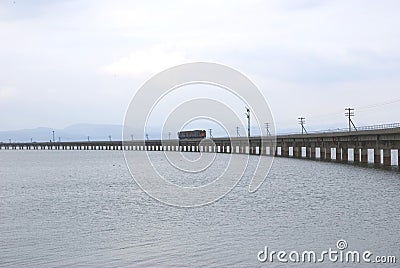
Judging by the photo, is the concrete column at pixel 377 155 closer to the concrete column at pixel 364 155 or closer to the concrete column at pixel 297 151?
the concrete column at pixel 364 155

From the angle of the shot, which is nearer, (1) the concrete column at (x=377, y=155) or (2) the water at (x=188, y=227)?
(2) the water at (x=188, y=227)

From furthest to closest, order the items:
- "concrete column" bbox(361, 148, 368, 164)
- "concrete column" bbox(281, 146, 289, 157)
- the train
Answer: the train → "concrete column" bbox(281, 146, 289, 157) → "concrete column" bbox(361, 148, 368, 164)

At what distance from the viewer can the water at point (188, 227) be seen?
21.1 m

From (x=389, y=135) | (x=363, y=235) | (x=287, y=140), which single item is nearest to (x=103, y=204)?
(x=363, y=235)

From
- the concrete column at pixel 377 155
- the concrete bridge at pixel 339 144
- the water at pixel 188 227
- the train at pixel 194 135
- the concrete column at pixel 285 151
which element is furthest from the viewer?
the train at pixel 194 135

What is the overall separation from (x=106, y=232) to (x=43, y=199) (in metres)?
16.8

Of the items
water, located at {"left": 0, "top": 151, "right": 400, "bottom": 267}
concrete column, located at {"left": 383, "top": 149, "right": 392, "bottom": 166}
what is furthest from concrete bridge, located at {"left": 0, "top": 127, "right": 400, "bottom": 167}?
water, located at {"left": 0, "top": 151, "right": 400, "bottom": 267}

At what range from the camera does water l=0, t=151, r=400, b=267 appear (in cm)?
2108

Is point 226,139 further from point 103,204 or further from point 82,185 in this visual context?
point 103,204

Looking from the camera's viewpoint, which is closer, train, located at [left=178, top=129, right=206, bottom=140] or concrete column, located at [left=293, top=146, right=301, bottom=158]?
concrete column, located at [left=293, top=146, right=301, bottom=158]

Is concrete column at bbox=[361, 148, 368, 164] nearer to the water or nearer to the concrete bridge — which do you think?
the concrete bridge

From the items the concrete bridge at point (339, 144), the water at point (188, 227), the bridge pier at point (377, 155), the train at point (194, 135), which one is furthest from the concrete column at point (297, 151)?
the water at point (188, 227)

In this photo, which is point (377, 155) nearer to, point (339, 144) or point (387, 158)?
point (387, 158)

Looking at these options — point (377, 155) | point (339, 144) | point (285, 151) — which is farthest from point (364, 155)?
point (285, 151)
